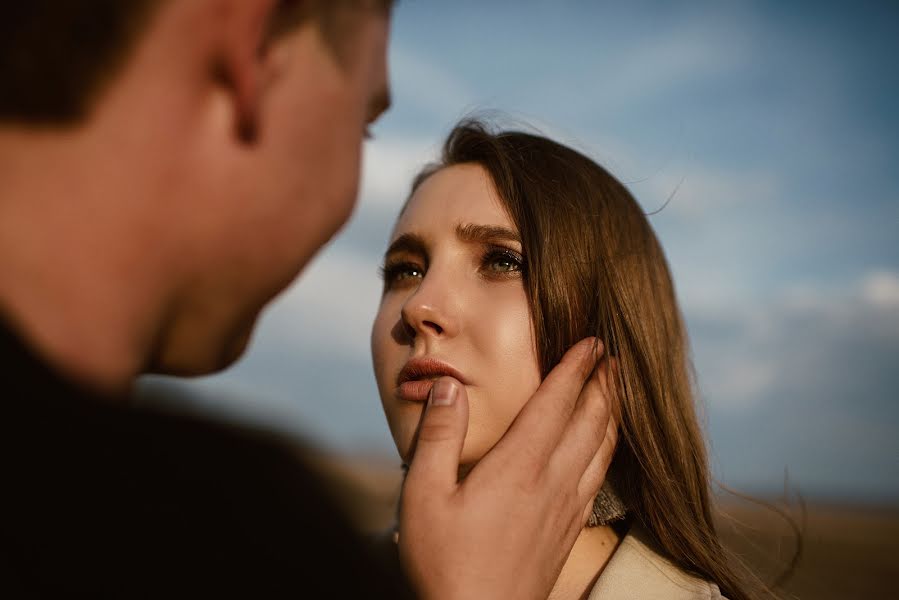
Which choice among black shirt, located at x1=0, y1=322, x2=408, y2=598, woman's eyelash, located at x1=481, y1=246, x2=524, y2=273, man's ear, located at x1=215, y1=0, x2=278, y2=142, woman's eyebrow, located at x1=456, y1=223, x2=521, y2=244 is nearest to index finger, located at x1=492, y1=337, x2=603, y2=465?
woman's eyelash, located at x1=481, y1=246, x2=524, y2=273

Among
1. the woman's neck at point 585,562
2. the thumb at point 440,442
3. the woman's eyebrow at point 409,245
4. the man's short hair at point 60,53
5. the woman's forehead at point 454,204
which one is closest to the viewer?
the man's short hair at point 60,53

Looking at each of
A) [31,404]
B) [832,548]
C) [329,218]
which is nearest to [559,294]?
[329,218]

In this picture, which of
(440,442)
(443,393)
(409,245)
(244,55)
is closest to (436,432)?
(440,442)

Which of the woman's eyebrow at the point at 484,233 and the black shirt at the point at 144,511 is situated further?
the woman's eyebrow at the point at 484,233

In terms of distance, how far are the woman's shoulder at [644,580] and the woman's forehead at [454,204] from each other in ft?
4.84

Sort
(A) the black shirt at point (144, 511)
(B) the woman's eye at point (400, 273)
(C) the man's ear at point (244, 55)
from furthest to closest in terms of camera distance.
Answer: (B) the woman's eye at point (400, 273) < (C) the man's ear at point (244, 55) < (A) the black shirt at point (144, 511)

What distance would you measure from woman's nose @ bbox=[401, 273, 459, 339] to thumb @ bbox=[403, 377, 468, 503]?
0.68ft

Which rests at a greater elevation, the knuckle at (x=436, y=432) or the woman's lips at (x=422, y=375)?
the woman's lips at (x=422, y=375)

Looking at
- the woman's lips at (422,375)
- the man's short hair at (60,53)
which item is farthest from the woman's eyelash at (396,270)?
the man's short hair at (60,53)

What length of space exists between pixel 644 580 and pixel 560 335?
41.1 inches

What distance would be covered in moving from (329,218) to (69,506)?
2.36 feet

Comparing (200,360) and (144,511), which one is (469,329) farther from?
(144,511)

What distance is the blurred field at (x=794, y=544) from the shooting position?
3.42 feet

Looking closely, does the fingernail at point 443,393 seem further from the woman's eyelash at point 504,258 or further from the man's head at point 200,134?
the man's head at point 200,134
